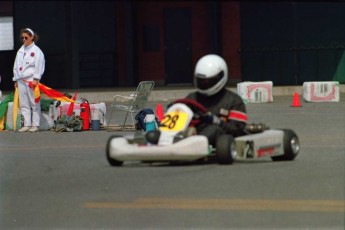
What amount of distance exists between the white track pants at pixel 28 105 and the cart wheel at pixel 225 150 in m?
10.4

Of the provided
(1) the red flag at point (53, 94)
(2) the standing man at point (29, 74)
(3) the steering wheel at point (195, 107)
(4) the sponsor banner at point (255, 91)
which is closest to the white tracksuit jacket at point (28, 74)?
(2) the standing man at point (29, 74)

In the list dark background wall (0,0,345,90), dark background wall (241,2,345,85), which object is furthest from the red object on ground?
dark background wall (241,2,345,85)

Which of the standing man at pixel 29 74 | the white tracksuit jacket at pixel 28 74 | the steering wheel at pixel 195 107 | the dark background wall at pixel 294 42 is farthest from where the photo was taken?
the dark background wall at pixel 294 42

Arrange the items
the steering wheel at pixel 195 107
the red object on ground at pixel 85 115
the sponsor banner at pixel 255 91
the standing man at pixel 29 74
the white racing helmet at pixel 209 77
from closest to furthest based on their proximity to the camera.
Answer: the white racing helmet at pixel 209 77
the steering wheel at pixel 195 107
the standing man at pixel 29 74
the red object on ground at pixel 85 115
the sponsor banner at pixel 255 91

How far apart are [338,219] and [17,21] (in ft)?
92.0

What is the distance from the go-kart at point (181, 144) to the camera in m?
7.53

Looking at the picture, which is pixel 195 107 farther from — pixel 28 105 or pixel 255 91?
pixel 255 91

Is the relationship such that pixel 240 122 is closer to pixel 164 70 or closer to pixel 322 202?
pixel 322 202

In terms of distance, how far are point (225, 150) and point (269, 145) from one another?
80 cm

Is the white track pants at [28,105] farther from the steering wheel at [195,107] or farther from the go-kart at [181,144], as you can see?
the steering wheel at [195,107]

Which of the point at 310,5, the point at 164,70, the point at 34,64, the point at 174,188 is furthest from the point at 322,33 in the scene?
the point at 174,188

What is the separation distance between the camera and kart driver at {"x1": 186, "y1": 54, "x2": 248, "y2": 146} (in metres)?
7.49

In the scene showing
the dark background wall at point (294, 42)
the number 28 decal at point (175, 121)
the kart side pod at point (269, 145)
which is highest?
the dark background wall at point (294, 42)

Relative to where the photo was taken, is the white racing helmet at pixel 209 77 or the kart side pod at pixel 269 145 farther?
the kart side pod at pixel 269 145
